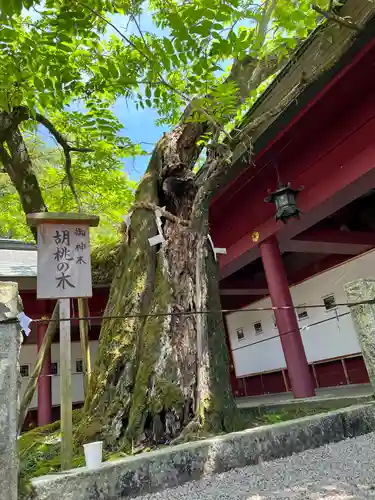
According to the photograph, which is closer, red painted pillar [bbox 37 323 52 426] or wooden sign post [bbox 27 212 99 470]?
wooden sign post [bbox 27 212 99 470]

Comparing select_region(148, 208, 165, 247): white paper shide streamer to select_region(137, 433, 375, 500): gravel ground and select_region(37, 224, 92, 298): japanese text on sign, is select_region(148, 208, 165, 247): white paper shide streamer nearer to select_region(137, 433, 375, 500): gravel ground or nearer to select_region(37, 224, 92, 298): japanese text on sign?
select_region(37, 224, 92, 298): japanese text on sign

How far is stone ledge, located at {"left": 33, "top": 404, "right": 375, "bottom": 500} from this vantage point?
2379mm

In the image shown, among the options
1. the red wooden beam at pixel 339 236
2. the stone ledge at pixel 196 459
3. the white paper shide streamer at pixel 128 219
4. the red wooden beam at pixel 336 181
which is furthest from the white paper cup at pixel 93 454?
the red wooden beam at pixel 339 236

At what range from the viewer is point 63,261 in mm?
3350

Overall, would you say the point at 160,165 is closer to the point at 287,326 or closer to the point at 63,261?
the point at 63,261

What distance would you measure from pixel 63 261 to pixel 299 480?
8.00ft

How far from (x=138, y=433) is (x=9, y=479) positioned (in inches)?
60.1

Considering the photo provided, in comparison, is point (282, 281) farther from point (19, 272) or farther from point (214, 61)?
point (19, 272)

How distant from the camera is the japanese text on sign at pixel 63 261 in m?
3.23

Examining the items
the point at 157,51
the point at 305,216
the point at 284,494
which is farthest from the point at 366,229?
the point at 284,494

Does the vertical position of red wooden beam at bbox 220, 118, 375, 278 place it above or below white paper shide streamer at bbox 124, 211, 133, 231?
above

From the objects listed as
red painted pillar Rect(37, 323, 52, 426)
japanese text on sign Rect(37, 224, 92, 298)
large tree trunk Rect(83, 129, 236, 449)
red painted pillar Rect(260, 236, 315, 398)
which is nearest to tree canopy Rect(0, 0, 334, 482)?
large tree trunk Rect(83, 129, 236, 449)

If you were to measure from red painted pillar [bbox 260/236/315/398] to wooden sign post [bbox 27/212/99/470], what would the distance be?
337 centimetres

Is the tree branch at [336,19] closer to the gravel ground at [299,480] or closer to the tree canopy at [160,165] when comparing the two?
the tree canopy at [160,165]
